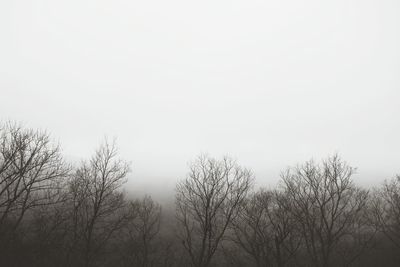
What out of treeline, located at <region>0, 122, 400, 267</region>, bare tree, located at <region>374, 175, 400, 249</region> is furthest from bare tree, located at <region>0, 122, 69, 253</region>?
bare tree, located at <region>374, 175, 400, 249</region>

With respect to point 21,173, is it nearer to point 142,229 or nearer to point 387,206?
point 142,229

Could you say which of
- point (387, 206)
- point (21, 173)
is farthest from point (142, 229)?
point (387, 206)

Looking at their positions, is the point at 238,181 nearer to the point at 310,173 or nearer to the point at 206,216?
the point at 206,216

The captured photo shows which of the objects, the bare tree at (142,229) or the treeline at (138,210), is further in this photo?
the bare tree at (142,229)

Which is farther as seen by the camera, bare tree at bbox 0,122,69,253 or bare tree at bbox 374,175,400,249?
bare tree at bbox 374,175,400,249

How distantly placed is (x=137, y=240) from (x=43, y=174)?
17466 mm

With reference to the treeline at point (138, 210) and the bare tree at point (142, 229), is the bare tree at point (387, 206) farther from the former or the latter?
the bare tree at point (142, 229)

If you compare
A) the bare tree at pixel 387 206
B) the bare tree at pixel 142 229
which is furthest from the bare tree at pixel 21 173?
the bare tree at pixel 387 206

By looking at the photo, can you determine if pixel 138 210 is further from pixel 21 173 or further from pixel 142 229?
pixel 21 173

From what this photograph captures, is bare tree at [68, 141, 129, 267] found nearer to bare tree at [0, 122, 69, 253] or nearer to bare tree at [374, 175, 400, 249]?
bare tree at [0, 122, 69, 253]

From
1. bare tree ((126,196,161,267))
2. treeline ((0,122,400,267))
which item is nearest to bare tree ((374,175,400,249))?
treeline ((0,122,400,267))

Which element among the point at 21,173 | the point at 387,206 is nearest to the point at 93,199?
the point at 21,173

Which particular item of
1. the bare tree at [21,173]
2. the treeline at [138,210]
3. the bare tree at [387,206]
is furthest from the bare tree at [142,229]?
the bare tree at [387,206]

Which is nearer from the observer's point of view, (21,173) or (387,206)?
(21,173)
